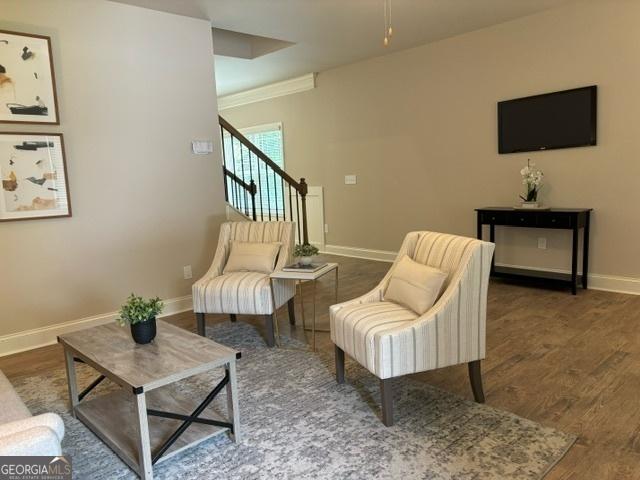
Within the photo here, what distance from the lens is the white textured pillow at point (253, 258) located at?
3.52m

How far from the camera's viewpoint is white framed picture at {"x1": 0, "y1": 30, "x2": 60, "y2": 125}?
10.7 ft

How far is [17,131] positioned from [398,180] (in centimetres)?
413

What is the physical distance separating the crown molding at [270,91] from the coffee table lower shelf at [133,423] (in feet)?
17.3

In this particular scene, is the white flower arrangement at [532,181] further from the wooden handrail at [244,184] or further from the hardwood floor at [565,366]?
the wooden handrail at [244,184]

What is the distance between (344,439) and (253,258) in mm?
1753

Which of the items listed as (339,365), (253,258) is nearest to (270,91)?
(253,258)

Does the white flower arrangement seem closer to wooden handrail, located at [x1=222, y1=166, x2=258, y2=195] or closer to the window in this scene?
wooden handrail, located at [x1=222, y1=166, x2=258, y2=195]

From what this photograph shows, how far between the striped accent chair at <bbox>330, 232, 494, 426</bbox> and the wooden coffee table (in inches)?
24.7

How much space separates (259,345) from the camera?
3.35m

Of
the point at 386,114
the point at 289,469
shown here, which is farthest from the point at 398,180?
the point at 289,469

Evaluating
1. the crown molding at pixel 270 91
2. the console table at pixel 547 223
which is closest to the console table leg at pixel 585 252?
the console table at pixel 547 223

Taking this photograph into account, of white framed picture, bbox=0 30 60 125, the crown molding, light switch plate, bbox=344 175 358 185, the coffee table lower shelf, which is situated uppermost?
the crown molding

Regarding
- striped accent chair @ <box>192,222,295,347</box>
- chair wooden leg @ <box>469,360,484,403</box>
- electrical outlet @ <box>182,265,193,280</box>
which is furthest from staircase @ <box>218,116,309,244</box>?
chair wooden leg @ <box>469,360,484,403</box>

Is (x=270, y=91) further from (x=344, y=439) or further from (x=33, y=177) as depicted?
(x=344, y=439)
